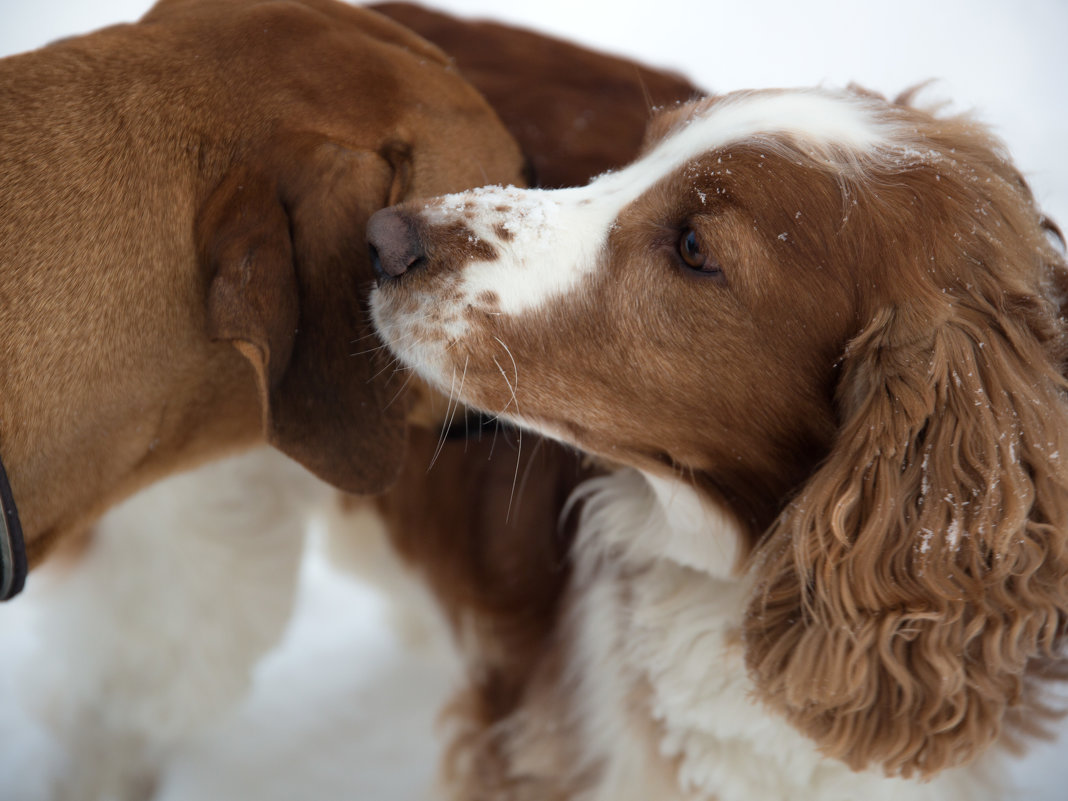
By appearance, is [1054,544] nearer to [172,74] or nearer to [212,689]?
[172,74]

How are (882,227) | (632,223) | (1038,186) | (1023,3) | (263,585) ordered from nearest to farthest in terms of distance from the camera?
1. (882,227)
2. (632,223)
3. (263,585)
4. (1038,186)
5. (1023,3)

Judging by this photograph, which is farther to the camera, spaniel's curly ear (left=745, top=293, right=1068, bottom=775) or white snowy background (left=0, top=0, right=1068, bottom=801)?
white snowy background (left=0, top=0, right=1068, bottom=801)

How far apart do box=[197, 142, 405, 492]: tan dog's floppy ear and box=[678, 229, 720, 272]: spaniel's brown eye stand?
0.64 metres

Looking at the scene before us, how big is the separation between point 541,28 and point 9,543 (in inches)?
158

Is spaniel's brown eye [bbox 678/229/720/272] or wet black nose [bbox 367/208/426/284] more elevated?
spaniel's brown eye [bbox 678/229/720/272]

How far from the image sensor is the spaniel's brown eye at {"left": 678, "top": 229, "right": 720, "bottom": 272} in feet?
5.92

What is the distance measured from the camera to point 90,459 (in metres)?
2.13

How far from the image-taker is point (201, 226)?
199 cm

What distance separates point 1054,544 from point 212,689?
7.78ft

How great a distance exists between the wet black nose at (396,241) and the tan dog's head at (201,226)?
6.7 inches

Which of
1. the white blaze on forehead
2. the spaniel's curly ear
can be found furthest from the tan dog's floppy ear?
the spaniel's curly ear

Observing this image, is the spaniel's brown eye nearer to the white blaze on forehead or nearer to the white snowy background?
the white blaze on forehead

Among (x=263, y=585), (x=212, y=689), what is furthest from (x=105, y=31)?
(x=212, y=689)

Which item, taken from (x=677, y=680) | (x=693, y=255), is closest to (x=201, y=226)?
(x=693, y=255)
